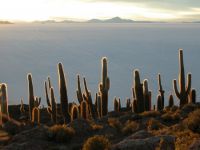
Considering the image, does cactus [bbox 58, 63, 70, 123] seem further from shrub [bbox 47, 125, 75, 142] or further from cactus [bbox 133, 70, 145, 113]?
shrub [bbox 47, 125, 75, 142]

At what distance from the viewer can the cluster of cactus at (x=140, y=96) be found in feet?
79.7

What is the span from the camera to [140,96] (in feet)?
81.6

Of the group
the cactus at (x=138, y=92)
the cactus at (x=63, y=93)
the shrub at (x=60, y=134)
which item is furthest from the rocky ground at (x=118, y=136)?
the cactus at (x=138, y=92)

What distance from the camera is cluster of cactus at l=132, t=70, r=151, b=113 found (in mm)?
24281

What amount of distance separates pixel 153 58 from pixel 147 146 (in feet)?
583

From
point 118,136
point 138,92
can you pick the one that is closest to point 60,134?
point 118,136

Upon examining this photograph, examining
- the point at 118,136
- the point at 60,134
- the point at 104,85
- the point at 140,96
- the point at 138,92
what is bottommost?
the point at 140,96

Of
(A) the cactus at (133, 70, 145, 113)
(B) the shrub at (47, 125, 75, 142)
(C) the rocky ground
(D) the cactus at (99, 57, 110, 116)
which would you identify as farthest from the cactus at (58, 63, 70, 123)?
(B) the shrub at (47, 125, 75, 142)

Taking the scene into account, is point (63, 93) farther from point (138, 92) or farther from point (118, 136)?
point (118, 136)

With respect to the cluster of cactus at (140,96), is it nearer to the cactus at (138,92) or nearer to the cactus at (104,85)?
the cactus at (138,92)

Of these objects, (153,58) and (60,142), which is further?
(153,58)

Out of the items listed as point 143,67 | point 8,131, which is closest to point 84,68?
point 143,67

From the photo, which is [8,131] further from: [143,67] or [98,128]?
[143,67]

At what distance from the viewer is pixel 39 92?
110 meters
